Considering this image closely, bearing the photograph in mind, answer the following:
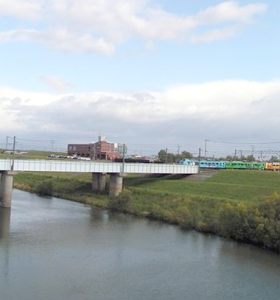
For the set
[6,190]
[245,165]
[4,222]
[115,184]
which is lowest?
[4,222]

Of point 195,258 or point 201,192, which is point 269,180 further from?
point 195,258

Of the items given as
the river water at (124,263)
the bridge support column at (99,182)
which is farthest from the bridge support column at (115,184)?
the river water at (124,263)

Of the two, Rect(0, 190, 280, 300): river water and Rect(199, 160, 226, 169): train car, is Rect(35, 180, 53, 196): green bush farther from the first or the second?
Rect(199, 160, 226, 169): train car

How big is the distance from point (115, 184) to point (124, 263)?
118ft

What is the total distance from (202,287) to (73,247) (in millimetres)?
13507

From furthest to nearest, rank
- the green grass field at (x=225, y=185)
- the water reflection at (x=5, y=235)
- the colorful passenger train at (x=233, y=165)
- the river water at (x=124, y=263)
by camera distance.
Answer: the colorful passenger train at (x=233, y=165) → the green grass field at (x=225, y=185) → the water reflection at (x=5, y=235) → the river water at (x=124, y=263)

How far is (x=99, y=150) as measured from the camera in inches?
6063

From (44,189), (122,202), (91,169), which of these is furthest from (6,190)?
(44,189)

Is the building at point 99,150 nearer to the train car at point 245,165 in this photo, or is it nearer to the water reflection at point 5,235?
the train car at point 245,165

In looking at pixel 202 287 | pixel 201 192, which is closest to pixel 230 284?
pixel 202 287

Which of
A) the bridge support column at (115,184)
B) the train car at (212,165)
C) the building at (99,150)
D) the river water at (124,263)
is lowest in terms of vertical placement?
the river water at (124,263)

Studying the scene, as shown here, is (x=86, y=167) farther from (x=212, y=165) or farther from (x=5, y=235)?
(x=212, y=165)

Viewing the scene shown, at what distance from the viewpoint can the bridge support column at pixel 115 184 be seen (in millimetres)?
71875

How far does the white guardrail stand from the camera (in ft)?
212
